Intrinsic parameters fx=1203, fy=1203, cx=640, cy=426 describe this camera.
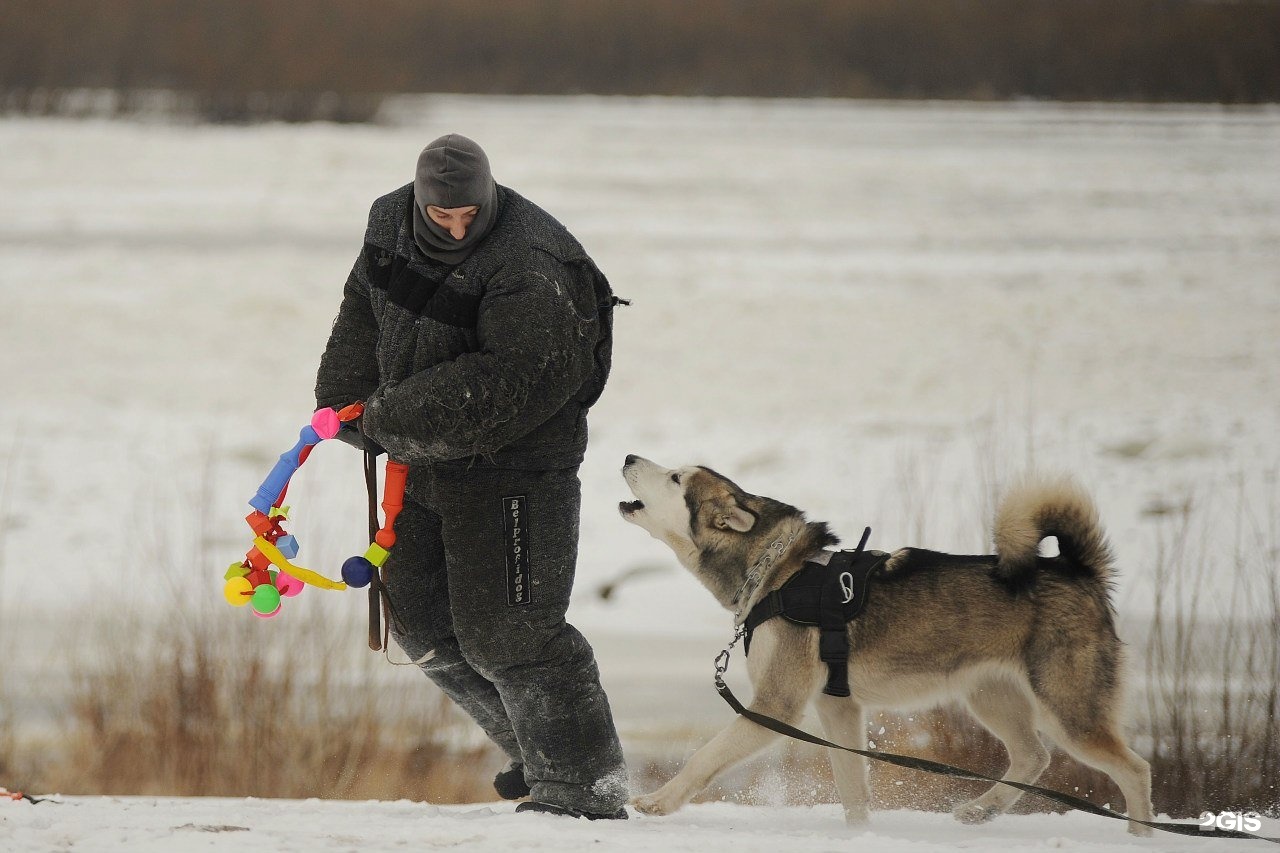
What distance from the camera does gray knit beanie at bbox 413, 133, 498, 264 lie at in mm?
3004

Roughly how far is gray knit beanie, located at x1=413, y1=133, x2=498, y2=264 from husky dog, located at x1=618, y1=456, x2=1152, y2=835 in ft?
2.97

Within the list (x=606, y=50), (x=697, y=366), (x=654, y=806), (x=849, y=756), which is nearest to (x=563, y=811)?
(x=654, y=806)

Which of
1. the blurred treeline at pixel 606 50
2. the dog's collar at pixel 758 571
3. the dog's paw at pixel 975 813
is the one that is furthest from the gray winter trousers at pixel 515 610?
the blurred treeline at pixel 606 50

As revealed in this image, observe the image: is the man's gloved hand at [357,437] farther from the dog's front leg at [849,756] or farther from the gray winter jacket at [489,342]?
the dog's front leg at [849,756]

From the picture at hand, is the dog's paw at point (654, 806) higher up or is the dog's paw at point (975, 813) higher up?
the dog's paw at point (654, 806)

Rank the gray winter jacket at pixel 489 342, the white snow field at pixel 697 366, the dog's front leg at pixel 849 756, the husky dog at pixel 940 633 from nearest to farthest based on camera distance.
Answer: the gray winter jacket at pixel 489 342
the husky dog at pixel 940 633
the dog's front leg at pixel 849 756
the white snow field at pixel 697 366

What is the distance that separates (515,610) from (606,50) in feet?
97.8

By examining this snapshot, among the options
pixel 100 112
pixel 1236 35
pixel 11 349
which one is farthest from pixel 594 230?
pixel 100 112

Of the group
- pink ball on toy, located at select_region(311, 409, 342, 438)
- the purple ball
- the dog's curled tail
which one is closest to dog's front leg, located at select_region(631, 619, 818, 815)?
the dog's curled tail

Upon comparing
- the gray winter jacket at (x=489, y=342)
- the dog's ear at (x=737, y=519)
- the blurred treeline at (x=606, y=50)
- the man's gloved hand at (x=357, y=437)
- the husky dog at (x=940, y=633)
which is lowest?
the husky dog at (x=940, y=633)

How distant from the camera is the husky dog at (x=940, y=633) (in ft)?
10.9

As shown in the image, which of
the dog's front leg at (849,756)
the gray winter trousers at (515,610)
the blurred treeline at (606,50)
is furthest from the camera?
the blurred treeline at (606,50)

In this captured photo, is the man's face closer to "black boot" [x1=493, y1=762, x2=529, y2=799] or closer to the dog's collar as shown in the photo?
the dog's collar

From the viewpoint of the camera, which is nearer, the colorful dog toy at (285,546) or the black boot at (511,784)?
the colorful dog toy at (285,546)
